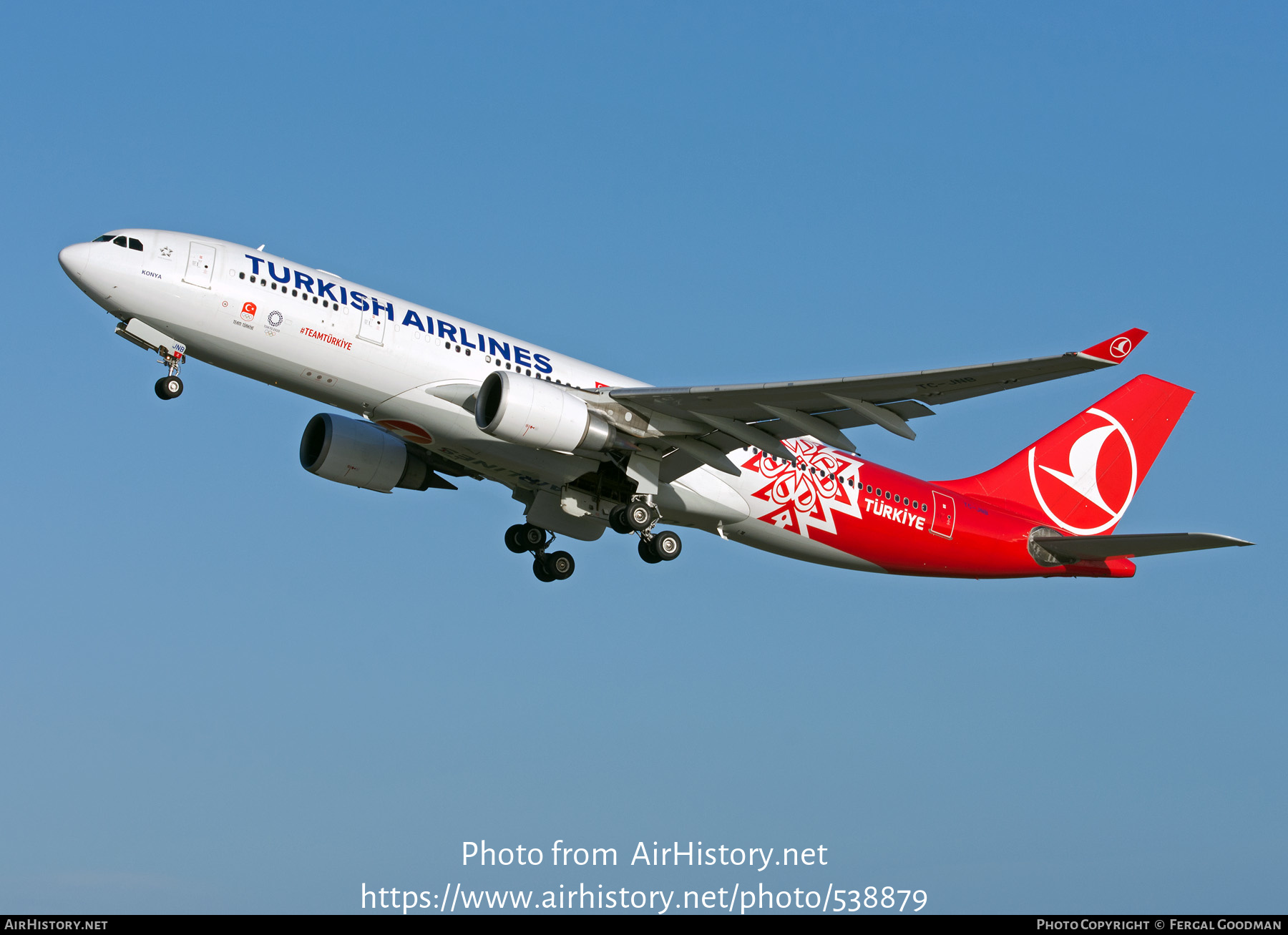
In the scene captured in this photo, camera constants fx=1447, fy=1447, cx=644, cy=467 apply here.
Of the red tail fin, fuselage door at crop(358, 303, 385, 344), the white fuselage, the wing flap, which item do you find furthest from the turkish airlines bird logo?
fuselage door at crop(358, 303, 385, 344)

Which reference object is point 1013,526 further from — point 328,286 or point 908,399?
point 328,286

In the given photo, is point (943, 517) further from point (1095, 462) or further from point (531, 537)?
point (531, 537)

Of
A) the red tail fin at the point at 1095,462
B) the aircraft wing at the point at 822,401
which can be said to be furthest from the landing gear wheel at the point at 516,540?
the red tail fin at the point at 1095,462

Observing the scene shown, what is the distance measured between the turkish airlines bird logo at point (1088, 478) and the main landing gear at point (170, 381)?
2329 cm

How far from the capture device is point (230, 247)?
3108cm

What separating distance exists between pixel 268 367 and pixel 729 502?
11407 millimetres

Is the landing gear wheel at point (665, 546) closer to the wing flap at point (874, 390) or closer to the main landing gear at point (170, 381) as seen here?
the wing flap at point (874, 390)

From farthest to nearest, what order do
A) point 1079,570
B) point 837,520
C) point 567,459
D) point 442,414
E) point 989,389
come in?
point 1079,570 < point 837,520 < point 567,459 < point 442,414 < point 989,389

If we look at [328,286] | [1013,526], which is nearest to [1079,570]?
[1013,526]

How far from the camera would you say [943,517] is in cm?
3772

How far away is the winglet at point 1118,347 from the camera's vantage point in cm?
2619

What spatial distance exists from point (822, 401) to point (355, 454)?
1170 cm

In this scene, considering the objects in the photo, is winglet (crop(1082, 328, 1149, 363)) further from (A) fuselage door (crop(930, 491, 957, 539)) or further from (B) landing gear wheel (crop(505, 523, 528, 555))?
(B) landing gear wheel (crop(505, 523, 528, 555))

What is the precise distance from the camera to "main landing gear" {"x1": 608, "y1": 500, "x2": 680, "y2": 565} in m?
33.9
